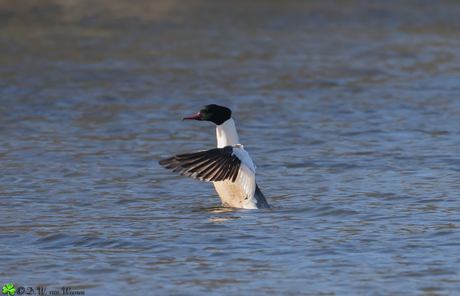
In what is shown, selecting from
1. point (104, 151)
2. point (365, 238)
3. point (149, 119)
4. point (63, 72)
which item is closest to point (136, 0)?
point (63, 72)

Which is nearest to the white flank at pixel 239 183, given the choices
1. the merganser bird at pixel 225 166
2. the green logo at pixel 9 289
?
the merganser bird at pixel 225 166

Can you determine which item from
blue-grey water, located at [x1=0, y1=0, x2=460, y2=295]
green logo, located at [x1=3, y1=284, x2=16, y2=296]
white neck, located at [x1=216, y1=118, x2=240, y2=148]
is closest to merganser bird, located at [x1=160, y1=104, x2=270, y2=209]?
white neck, located at [x1=216, y1=118, x2=240, y2=148]

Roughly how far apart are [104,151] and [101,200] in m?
3.08

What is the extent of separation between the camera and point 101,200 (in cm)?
935

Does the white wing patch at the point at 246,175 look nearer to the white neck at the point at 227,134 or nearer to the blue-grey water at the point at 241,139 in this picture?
the blue-grey water at the point at 241,139

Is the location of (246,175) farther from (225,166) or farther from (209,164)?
(209,164)

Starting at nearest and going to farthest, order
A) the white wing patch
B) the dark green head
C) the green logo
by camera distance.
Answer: the green logo < the white wing patch < the dark green head

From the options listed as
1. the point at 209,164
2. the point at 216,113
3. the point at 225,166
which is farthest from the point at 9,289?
the point at 216,113

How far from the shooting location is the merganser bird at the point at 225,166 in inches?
329

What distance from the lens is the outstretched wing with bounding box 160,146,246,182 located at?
8.33m

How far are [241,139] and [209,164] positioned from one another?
4.98 m

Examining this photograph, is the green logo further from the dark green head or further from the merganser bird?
the dark green head

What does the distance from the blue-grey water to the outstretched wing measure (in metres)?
0.45

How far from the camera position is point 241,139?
44.1ft
